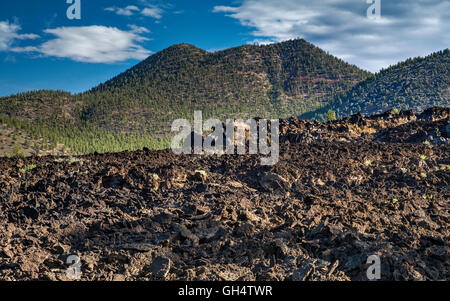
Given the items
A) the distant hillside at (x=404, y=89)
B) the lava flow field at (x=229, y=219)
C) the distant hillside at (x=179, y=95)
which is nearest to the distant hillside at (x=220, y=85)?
the distant hillside at (x=179, y=95)

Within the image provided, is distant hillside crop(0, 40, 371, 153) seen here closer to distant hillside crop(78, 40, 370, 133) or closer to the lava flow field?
distant hillside crop(78, 40, 370, 133)

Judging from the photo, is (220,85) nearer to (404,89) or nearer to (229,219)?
(404,89)

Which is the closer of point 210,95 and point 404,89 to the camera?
point 404,89

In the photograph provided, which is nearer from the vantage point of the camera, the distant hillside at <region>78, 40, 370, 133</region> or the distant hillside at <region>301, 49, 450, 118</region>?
the distant hillside at <region>301, 49, 450, 118</region>

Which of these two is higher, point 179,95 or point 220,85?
point 220,85

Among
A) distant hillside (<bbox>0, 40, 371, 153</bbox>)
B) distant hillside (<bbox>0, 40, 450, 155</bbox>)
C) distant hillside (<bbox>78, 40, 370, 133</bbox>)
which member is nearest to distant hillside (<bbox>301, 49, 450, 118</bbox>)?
distant hillside (<bbox>0, 40, 450, 155</bbox>)

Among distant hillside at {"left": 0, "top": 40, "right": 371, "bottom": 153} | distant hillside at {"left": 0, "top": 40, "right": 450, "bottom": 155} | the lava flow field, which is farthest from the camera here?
A: distant hillside at {"left": 0, "top": 40, "right": 371, "bottom": 153}

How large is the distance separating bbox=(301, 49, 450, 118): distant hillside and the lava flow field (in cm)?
5577

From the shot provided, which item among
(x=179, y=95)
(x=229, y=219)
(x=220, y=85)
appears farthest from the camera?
(x=220, y=85)

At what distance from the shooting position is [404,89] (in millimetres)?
70938

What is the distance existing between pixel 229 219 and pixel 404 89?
72.5 meters

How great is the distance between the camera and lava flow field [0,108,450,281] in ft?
18.9

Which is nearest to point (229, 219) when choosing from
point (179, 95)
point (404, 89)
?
point (404, 89)

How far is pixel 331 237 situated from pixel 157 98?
9190 centimetres
